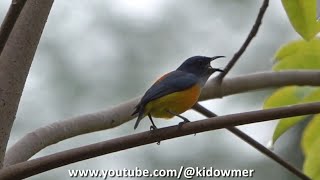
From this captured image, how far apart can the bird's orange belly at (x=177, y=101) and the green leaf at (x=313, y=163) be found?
268 mm

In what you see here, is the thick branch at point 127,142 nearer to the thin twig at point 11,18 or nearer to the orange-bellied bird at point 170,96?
the thin twig at point 11,18

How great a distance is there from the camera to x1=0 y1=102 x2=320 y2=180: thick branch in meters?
0.99

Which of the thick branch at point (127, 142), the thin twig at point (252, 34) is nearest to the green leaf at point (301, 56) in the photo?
the thin twig at point (252, 34)

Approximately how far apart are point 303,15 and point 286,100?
248 mm

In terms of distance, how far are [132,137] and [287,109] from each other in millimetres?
234

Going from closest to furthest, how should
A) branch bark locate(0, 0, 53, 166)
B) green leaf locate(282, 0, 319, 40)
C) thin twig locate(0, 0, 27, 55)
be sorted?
thin twig locate(0, 0, 27, 55), branch bark locate(0, 0, 53, 166), green leaf locate(282, 0, 319, 40)

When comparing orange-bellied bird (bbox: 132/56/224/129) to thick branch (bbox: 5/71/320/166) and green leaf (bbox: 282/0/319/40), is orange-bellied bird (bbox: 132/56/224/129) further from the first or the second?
green leaf (bbox: 282/0/319/40)

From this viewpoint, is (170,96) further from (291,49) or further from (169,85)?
(291,49)

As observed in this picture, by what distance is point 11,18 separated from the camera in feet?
3.21

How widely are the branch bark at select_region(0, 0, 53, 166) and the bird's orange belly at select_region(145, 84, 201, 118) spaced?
381mm

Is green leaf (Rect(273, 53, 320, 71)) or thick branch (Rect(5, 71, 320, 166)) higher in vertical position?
green leaf (Rect(273, 53, 320, 71))

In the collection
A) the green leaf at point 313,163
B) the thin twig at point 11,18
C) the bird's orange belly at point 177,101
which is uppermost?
the thin twig at point 11,18

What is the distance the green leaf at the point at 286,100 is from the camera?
1476 millimetres

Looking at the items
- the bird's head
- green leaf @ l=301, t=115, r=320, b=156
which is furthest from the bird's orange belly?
green leaf @ l=301, t=115, r=320, b=156
